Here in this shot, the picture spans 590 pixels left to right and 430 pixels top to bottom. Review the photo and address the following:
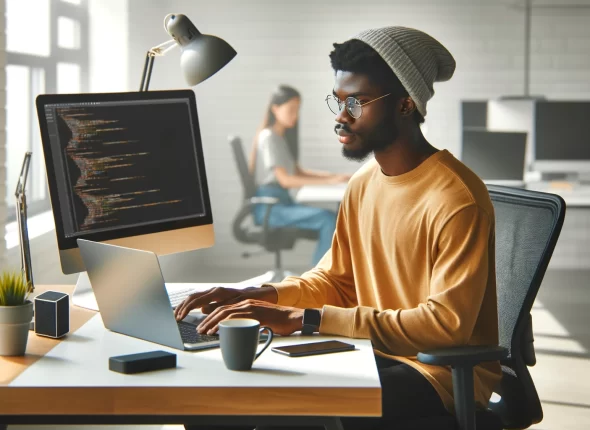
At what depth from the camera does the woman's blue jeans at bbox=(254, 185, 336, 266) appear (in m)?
5.19

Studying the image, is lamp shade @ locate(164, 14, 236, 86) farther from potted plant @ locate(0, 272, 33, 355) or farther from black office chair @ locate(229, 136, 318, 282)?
black office chair @ locate(229, 136, 318, 282)

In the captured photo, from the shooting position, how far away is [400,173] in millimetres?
1812

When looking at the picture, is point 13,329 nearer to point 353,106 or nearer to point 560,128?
point 353,106

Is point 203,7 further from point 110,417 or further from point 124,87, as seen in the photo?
point 110,417

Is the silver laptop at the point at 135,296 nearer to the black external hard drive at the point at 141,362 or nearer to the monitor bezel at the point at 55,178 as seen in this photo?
the black external hard drive at the point at 141,362

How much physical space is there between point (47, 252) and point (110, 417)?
9.03 feet

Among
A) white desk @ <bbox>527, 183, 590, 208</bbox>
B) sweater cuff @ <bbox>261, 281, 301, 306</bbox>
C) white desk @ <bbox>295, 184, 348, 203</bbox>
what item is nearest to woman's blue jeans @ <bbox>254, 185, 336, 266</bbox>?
white desk @ <bbox>295, 184, 348, 203</bbox>

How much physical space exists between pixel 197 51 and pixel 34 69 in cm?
243

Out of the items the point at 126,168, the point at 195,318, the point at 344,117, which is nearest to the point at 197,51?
the point at 126,168

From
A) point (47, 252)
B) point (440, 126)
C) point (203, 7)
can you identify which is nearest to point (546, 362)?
point (47, 252)

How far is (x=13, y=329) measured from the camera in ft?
4.71

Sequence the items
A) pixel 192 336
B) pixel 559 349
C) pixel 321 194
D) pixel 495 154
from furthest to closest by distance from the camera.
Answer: pixel 495 154
pixel 321 194
pixel 559 349
pixel 192 336

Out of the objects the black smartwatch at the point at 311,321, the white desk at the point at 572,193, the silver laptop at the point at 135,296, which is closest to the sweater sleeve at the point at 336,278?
the black smartwatch at the point at 311,321

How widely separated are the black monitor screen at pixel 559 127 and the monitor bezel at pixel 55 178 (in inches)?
142
